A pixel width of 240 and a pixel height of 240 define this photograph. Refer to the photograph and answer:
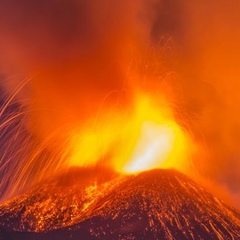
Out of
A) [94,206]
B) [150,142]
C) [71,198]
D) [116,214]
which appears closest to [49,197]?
[71,198]

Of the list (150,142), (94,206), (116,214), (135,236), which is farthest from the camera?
(150,142)

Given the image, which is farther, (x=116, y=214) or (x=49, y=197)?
(x=49, y=197)

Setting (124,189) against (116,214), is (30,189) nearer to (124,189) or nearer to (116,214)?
(124,189)

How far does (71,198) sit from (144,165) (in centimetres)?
1247

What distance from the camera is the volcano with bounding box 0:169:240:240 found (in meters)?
30.1

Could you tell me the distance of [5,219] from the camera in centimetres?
3325

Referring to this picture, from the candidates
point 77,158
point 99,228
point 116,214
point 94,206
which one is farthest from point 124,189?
point 77,158

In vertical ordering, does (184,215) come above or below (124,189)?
below

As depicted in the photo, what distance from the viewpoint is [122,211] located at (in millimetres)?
33188

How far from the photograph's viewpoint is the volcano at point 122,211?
30.1 m

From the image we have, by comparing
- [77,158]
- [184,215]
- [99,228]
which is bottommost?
[184,215]

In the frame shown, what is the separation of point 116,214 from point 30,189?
1112 cm

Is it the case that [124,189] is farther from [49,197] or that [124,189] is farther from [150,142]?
[150,142]

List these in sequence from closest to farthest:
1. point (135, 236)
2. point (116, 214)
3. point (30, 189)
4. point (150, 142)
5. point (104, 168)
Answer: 1. point (135, 236)
2. point (116, 214)
3. point (30, 189)
4. point (104, 168)
5. point (150, 142)
